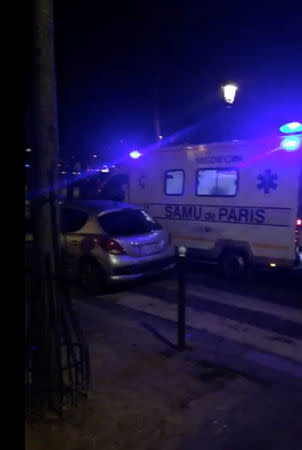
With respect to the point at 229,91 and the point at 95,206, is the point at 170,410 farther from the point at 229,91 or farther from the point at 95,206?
the point at 229,91

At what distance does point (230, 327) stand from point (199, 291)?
6.41 feet

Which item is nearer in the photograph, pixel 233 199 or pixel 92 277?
pixel 92 277

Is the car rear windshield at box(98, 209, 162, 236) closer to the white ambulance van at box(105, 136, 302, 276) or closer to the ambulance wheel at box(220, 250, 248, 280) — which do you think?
the white ambulance van at box(105, 136, 302, 276)

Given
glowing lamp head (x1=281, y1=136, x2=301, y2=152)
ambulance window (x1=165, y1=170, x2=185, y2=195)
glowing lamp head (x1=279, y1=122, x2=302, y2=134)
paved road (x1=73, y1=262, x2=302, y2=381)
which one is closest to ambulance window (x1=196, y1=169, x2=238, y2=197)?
ambulance window (x1=165, y1=170, x2=185, y2=195)

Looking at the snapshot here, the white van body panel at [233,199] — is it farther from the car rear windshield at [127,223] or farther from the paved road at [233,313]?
the car rear windshield at [127,223]

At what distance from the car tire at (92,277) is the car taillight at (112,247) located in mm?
338

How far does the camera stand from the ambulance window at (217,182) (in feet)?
29.9

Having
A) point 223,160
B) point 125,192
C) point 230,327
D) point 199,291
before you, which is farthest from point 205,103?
point 230,327

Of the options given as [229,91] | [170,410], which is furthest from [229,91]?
[170,410]

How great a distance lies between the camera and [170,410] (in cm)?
404

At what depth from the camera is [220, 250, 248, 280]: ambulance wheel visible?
29.5 ft

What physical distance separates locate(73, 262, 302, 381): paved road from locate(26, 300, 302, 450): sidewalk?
19.6 inches

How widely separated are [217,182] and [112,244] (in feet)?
8.99

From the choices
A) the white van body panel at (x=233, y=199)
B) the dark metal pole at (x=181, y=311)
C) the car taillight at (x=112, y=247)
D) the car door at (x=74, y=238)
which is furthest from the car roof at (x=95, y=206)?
the dark metal pole at (x=181, y=311)
